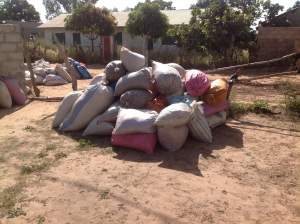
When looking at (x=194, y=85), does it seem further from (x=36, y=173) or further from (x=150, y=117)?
(x=36, y=173)

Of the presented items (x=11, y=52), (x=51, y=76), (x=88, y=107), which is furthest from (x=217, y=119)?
(x=51, y=76)

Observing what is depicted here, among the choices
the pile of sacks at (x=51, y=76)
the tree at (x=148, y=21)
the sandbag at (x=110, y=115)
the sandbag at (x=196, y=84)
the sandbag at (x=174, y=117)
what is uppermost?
the tree at (x=148, y=21)

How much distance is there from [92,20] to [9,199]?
17118 millimetres

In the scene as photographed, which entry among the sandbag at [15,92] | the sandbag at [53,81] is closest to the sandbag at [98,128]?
the sandbag at [15,92]

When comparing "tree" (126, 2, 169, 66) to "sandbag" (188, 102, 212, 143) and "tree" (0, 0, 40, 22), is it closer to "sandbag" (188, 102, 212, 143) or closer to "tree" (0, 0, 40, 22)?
"sandbag" (188, 102, 212, 143)

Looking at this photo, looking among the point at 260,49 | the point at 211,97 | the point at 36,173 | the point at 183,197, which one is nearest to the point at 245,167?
the point at 183,197

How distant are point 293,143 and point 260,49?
9854 millimetres

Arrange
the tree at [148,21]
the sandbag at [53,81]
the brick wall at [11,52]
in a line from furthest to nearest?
the tree at [148,21] → the sandbag at [53,81] → the brick wall at [11,52]

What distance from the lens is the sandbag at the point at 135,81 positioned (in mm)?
5082

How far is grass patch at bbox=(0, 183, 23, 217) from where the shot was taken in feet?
10.2

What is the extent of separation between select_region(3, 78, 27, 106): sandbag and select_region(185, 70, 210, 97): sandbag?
12.0ft

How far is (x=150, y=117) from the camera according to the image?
4496mm

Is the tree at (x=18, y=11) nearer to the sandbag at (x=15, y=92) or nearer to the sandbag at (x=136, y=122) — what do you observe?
the sandbag at (x=15, y=92)

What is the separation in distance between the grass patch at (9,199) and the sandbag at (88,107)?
1.68 m
